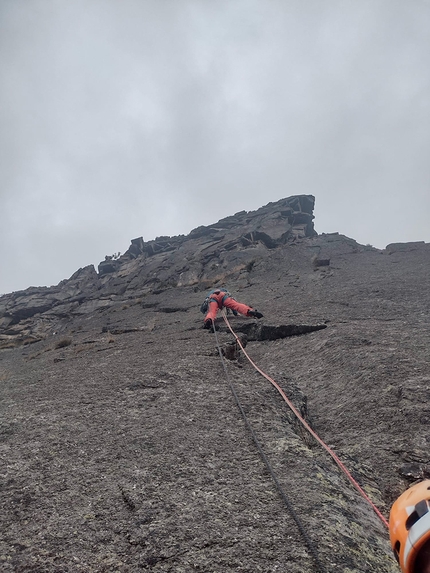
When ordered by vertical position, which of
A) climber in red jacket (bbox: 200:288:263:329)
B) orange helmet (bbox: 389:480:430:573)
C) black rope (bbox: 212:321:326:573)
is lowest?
black rope (bbox: 212:321:326:573)

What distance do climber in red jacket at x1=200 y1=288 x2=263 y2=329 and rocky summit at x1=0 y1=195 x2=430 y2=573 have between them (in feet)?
1.16

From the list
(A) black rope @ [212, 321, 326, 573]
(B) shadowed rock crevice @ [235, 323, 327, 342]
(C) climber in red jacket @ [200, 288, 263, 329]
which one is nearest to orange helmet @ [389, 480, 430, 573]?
(A) black rope @ [212, 321, 326, 573]

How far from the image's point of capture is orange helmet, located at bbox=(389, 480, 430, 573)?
1740 millimetres

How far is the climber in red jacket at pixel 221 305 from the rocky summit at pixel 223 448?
1.16ft

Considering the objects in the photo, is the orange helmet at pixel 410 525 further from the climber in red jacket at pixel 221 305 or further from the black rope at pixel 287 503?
the climber in red jacket at pixel 221 305

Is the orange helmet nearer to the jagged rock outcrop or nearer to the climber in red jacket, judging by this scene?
the climber in red jacket

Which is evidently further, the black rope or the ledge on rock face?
the ledge on rock face

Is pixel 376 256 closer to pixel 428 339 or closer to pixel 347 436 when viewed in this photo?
pixel 428 339

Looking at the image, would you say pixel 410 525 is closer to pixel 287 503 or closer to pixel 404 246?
pixel 287 503

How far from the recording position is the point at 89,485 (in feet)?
10.4

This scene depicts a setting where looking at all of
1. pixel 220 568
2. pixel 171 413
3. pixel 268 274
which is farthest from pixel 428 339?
pixel 268 274

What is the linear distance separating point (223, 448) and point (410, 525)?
1.97 m

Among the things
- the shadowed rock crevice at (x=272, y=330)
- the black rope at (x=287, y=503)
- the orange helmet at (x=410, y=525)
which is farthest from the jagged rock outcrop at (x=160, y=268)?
the orange helmet at (x=410, y=525)

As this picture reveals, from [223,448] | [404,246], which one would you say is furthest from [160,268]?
[223,448]
